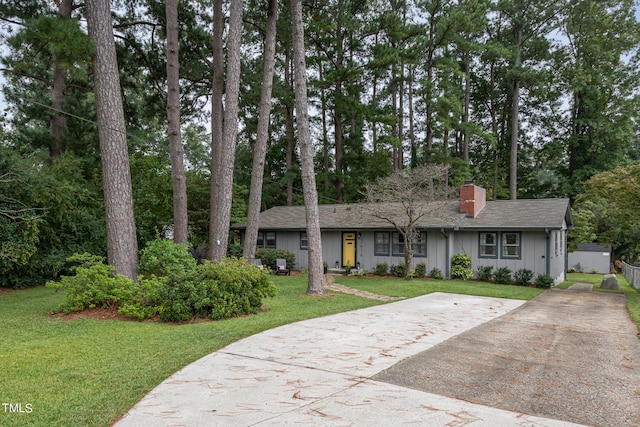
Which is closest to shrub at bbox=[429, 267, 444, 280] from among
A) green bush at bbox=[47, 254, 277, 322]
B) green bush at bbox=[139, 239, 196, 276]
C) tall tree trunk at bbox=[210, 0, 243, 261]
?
tall tree trunk at bbox=[210, 0, 243, 261]

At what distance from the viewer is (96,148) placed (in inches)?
693

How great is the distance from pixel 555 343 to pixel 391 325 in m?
2.54

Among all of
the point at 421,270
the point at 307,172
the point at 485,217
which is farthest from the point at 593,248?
the point at 307,172

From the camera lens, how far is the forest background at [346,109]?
14258 millimetres

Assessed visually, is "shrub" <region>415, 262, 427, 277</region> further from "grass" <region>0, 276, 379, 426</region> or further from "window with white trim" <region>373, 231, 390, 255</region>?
"grass" <region>0, 276, 379, 426</region>

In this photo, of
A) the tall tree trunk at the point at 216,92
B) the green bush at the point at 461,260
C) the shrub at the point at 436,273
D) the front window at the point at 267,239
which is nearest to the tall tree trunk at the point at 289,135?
the front window at the point at 267,239

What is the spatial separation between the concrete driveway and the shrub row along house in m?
8.56

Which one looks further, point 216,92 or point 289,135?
point 289,135

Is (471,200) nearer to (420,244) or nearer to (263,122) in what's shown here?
(420,244)

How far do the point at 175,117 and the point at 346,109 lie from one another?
14.3 metres

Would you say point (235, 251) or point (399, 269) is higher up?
point (235, 251)

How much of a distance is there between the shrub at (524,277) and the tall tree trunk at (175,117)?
39.9 feet

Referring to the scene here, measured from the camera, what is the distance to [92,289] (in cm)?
804

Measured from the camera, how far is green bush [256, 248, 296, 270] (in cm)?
1914
